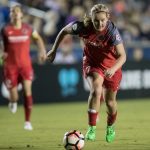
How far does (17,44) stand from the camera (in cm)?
1333

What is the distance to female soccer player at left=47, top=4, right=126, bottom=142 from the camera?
9.50 m

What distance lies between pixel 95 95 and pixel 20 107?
844 cm

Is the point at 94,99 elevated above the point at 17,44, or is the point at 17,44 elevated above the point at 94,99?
the point at 17,44

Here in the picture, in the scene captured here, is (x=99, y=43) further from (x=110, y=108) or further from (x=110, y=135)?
(x=110, y=135)

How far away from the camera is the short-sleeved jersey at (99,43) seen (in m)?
9.70

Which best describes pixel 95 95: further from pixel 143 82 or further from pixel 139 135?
pixel 143 82

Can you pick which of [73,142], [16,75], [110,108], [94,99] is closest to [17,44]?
[16,75]

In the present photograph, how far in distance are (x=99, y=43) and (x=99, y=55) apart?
0.94ft

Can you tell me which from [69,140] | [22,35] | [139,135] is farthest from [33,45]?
[69,140]

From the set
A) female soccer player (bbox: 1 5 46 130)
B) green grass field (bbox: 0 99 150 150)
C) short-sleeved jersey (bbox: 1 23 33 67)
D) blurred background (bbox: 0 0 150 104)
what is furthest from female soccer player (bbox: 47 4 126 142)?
blurred background (bbox: 0 0 150 104)

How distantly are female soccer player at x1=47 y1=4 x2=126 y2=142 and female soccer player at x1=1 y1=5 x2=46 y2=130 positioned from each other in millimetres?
2795

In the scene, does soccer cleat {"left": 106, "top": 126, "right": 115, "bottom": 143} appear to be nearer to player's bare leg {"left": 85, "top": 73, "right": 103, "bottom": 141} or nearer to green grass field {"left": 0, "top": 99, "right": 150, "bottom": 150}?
green grass field {"left": 0, "top": 99, "right": 150, "bottom": 150}

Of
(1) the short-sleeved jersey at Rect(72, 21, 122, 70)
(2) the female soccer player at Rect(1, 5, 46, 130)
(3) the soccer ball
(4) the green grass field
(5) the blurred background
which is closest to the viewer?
(3) the soccer ball

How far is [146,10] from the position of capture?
21.5 meters
